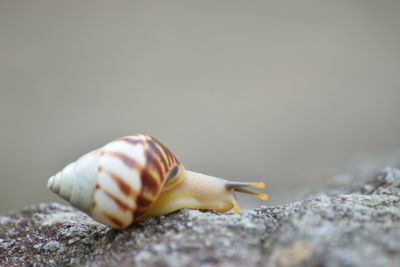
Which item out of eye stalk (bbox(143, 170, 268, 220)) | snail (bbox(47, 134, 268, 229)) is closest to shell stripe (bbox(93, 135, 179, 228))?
snail (bbox(47, 134, 268, 229))

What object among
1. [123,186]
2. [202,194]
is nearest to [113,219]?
[123,186]

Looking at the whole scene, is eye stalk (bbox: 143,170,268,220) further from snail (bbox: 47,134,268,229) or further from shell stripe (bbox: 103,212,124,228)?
shell stripe (bbox: 103,212,124,228)

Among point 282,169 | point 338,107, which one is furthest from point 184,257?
point 338,107

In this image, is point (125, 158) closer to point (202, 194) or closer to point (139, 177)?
point (139, 177)

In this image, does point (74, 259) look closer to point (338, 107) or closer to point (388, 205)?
point (388, 205)

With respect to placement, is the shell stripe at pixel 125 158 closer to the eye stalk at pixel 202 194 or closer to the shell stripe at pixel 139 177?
the shell stripe at pixel 139 177
